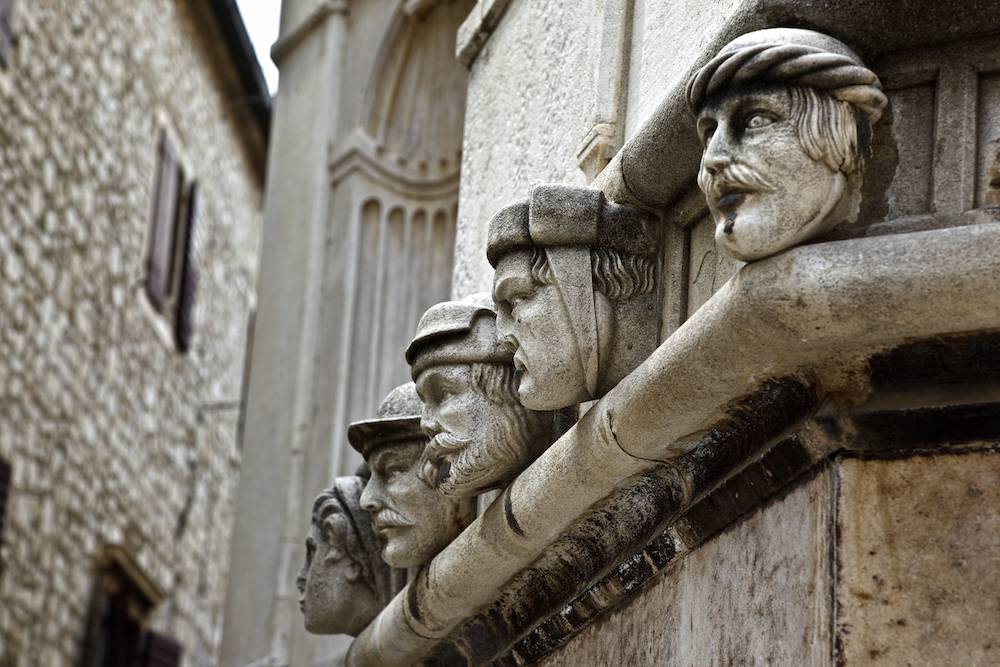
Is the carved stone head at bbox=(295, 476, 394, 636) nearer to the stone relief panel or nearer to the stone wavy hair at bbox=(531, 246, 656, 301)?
the stone wavy hair at bbox=(531, 246, 656, 301)

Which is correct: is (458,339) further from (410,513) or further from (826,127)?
(826,127)

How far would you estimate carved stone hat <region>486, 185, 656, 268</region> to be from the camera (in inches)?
112

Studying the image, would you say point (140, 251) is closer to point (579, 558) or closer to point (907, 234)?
point (579, 558)

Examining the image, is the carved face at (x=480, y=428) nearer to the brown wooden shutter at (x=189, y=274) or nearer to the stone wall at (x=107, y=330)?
the stone wall at (x=107, y=330)

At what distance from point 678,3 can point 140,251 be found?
1015 cm

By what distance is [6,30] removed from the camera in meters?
10.1

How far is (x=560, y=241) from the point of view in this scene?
2861 millimetres

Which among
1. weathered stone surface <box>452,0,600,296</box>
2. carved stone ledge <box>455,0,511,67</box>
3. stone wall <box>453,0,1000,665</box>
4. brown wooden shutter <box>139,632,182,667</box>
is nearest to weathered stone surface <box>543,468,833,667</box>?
stone wall <box>453,0,1000,665</box>

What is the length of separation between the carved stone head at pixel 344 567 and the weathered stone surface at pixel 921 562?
1.90 meters

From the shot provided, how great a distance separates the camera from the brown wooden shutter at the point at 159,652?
1302 cm

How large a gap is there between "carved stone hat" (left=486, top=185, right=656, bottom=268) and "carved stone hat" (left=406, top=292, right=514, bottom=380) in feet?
0.88

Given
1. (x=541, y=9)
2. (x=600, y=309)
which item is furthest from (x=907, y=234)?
(x=541, y=9)

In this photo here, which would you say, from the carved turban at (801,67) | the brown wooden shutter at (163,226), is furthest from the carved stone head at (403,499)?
the brown wooden shutter at (163,226)

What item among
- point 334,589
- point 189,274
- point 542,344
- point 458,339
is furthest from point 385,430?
point 189,274
